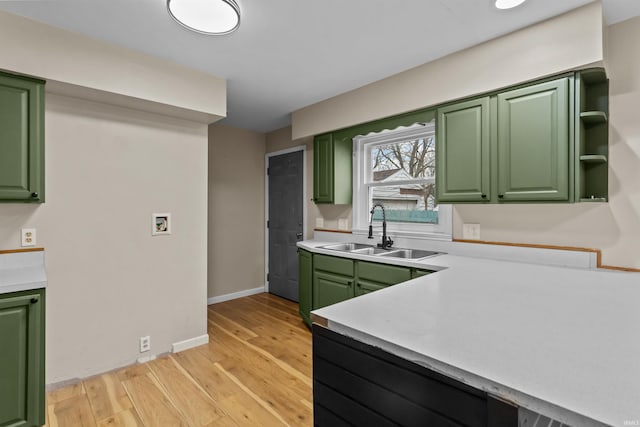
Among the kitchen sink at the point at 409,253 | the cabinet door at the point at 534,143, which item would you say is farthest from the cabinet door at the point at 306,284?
the cabinet door at the point at 534,143

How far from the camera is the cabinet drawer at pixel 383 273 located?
2.46m

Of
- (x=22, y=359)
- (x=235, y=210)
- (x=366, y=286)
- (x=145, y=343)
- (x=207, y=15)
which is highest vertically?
(x=207, y=15)

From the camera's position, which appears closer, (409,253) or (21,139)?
(21,139)

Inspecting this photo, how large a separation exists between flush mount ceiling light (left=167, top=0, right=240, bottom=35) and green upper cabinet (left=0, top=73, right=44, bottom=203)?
3.55 feet

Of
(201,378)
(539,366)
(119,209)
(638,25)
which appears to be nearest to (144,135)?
(119,209)

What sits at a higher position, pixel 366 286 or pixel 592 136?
pixel 592 136

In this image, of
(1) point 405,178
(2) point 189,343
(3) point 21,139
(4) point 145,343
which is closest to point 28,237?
(3) point 21,139

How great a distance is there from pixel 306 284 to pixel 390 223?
1097 mm

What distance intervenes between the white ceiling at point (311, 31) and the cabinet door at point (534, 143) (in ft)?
1.52

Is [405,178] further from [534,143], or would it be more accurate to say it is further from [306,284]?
[306,284]

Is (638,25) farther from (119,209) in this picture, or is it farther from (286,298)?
(286,298)

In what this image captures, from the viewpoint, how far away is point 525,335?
3.01ft

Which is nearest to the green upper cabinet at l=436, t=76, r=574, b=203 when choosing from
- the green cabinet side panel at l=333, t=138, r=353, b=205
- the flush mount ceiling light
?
the green cabinet side panel at l=333, t=138, r=353, b=205

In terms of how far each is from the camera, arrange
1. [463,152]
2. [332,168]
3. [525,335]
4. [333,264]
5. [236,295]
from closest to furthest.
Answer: [525,335] < [463,152] < [333,264] < [332,168] < [236,295]
